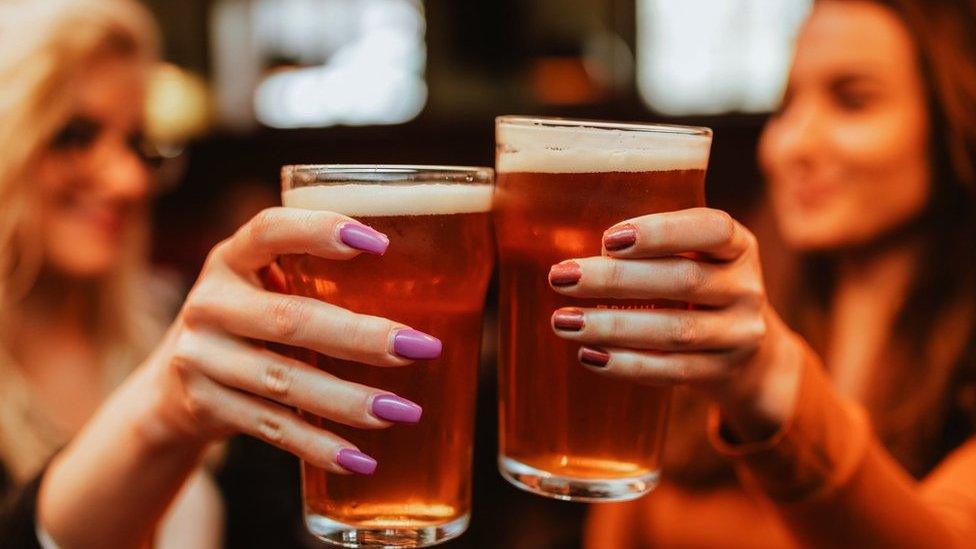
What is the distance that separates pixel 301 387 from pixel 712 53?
4.76m

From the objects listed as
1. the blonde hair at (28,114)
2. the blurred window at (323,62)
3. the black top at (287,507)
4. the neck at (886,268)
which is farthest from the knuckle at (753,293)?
the blurred window at (323,62)

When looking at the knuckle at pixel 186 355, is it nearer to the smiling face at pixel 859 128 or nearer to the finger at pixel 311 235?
the finger at pixel 311 235

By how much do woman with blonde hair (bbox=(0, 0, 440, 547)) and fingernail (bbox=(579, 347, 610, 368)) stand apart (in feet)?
0.49

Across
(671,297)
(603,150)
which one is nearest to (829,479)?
(671,297)

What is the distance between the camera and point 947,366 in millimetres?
1678

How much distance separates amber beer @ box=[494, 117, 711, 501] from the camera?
0.89m

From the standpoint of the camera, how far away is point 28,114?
180 centimetres

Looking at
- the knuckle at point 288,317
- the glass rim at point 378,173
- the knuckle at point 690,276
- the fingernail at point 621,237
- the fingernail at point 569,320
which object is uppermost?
the glass rim at point 378,173

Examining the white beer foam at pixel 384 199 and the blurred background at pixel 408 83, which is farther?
the blurred background at pixel 408 83

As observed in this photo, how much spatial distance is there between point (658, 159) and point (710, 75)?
4.55 m

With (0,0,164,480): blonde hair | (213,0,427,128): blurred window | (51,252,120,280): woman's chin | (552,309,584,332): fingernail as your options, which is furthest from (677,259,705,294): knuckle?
(213,0,427,128): blurred window

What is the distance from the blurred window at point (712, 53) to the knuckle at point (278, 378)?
469cm

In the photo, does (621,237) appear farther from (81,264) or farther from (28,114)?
(81,264)

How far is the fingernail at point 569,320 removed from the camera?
2.73ft
